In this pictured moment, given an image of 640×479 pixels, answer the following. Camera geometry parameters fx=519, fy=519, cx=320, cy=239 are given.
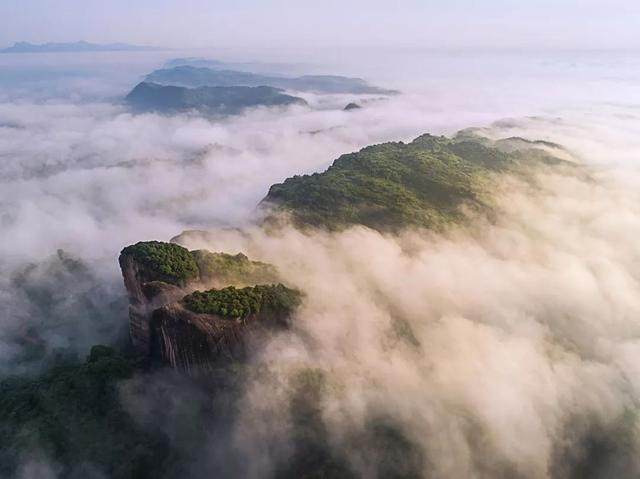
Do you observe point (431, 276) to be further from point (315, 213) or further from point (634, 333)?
point (634, 333)

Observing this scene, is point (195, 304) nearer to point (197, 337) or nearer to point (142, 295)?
point (197, 337)

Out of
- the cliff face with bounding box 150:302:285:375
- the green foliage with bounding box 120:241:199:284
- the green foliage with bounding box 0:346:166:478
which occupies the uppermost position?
the green foliage with bounding box 120:241:199:284

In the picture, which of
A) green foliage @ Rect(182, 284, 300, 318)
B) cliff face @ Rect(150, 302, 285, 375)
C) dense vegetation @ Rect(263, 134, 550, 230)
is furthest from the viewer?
dense vegetation @ Rect(263, 134, 550, 230)

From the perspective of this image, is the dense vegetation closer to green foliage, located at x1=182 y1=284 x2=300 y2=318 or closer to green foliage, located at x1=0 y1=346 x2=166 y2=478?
green foliage, located at x1=182 y1=284 x2=300 y2=318

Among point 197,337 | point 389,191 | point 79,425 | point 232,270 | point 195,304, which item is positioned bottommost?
point 79,425

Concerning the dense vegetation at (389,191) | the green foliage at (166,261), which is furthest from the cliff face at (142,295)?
the dense vegetation at (389,191)

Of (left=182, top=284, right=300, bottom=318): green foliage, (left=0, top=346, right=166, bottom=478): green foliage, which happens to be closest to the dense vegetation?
(left=182, top=284, right=300, bottom=318): green foliage

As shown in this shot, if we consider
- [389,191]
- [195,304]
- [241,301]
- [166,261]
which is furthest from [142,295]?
[389,191]
